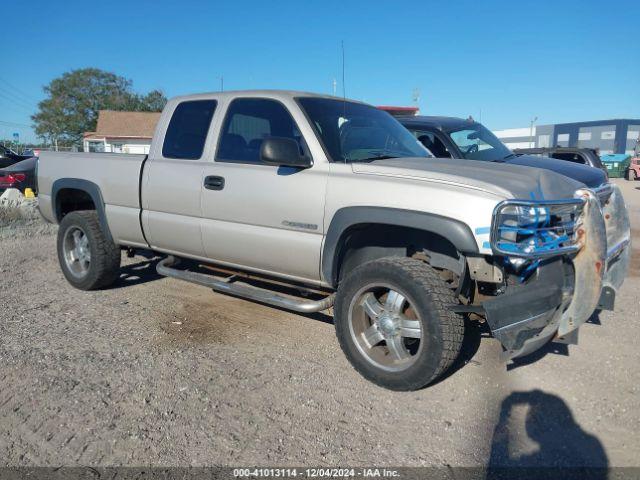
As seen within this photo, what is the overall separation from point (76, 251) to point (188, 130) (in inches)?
82.9

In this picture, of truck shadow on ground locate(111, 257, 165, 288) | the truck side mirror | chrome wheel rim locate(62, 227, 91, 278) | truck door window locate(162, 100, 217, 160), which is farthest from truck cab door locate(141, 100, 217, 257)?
truck shadow on ground locate(111, 257, 165, 288)

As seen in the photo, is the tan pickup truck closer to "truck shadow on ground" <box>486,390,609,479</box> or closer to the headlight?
the headlight

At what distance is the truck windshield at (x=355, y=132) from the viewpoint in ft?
13.0

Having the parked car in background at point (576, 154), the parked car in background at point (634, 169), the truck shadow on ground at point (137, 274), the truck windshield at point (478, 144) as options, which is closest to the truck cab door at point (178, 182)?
the truck shadow on ground at point (137, 274)

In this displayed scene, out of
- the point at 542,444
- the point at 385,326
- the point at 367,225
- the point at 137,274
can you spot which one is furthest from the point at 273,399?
the point at 137,274

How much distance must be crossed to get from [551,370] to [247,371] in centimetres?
220

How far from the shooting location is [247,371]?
3713 mm

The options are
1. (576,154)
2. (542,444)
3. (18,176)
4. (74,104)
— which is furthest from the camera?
(74,104)

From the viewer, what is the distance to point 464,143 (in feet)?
24.6

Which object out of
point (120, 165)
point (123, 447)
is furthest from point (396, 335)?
point (120, 165)

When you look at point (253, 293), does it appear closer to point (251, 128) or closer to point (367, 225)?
point (367, 225)

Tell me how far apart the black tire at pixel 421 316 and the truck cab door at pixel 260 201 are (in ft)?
1.66

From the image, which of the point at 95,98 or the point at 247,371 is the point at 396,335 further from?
the point at 95,98

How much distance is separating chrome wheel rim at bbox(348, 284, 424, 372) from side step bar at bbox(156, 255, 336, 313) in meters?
0.32
